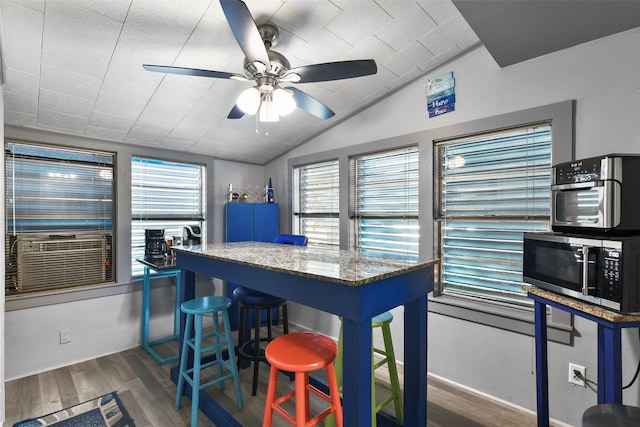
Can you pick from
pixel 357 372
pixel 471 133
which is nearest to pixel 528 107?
pixel 471 133

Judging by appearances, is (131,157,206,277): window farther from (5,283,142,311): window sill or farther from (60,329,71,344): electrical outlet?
(60,329,71,344): electrical outlet

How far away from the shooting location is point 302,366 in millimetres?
1372

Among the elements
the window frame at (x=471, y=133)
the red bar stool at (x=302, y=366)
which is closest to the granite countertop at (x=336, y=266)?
the red bar stool at (x=302, y=366)

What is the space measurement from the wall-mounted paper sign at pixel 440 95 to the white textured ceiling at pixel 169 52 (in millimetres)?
140

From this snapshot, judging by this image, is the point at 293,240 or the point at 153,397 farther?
the point at 293,240

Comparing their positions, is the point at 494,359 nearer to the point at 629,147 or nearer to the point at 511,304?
the point at 511,304

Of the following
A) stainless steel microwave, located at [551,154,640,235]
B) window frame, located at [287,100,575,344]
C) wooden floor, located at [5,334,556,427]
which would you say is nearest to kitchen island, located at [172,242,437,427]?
wooden floor, located at [5,334,556,427]

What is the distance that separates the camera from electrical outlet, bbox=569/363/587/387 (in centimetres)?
193

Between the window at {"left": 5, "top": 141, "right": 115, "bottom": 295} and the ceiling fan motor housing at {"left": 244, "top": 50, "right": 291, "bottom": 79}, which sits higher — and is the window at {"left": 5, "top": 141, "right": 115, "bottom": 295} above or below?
below

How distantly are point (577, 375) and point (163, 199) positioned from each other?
3924 millimetres

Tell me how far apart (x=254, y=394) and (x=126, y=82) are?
8.22ft

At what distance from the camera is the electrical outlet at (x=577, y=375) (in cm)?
193

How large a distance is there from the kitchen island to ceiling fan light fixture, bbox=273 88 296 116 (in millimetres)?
877

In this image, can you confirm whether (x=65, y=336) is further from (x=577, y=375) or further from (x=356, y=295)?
(x=577, y=375)
